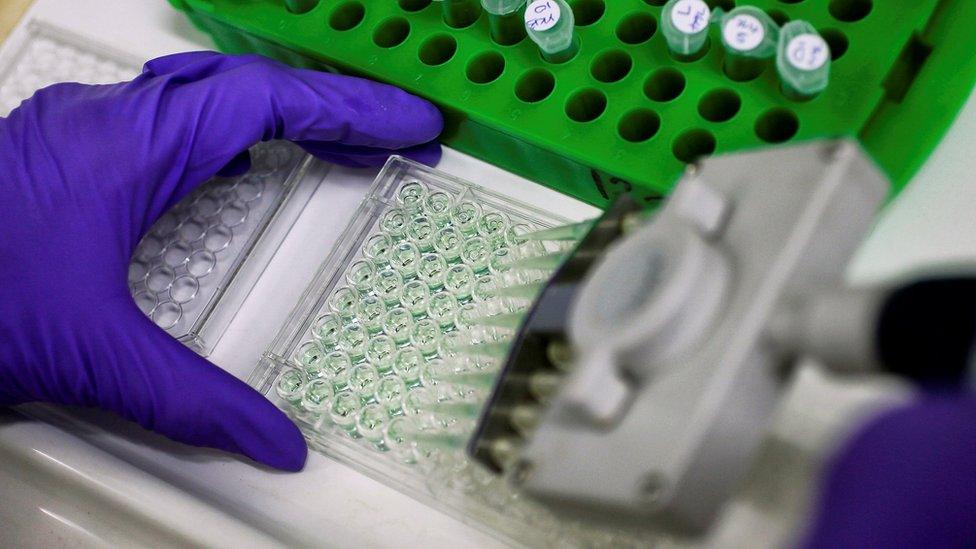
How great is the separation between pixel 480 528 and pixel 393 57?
55 cm

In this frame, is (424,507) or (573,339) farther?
(424,507)

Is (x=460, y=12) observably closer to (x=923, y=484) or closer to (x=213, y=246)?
(x=213, y=246)

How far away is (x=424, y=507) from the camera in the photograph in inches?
33.8

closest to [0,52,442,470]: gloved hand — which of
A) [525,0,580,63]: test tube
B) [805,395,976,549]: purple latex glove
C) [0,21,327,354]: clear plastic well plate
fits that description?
[0,21,327,354]: clear plastic well plate

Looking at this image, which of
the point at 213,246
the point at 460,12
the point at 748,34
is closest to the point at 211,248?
the point at 213,246

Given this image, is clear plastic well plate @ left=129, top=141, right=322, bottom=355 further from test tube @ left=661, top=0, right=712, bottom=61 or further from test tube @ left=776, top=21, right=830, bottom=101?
test tube @ left=776, top=21, right=830, bottom=101

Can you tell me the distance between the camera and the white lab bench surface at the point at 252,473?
851 millimetres

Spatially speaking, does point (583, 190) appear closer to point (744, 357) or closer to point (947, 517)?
point (744, 357)

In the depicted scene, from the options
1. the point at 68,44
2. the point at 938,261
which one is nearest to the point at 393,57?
the point at 68,44

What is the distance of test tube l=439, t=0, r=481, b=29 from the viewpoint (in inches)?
38.9

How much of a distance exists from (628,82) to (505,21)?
0.52ft

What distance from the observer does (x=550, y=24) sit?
2.96 feet

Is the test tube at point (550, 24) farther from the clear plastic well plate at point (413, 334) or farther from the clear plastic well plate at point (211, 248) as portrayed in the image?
the clear plastic well plate at point (211, 248)

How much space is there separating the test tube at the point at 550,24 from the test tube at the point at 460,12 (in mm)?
98
